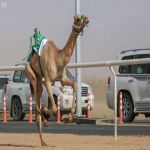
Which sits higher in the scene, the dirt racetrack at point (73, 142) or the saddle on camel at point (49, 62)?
the saddle on camel at point (49, 62)

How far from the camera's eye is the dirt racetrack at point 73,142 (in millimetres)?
13573

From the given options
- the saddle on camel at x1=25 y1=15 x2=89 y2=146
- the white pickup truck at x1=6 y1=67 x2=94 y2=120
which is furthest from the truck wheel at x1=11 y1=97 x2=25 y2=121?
the saddle on camel at x1=25 y1=15 x2=89 y2=146

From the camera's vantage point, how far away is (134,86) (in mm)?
24719

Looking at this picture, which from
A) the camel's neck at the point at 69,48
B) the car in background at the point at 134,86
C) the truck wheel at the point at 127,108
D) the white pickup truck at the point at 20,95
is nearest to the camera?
the camel's neck at the point at 69,48

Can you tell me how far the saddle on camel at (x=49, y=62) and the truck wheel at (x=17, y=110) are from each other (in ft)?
49.6

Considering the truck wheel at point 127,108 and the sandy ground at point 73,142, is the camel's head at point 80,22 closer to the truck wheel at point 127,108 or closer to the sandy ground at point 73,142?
the sandy ground at point 73,142

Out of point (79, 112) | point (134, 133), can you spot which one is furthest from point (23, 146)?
point (79, 112)

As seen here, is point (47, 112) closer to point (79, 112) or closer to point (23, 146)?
point (23, 146)

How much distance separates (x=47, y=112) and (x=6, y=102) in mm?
17024

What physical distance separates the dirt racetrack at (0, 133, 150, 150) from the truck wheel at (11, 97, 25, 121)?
11263 millimetres

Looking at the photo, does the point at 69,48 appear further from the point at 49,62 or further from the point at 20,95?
the point at 20,95

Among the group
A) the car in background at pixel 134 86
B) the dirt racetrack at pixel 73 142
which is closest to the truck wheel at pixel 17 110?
the car in background at pixel 134 86

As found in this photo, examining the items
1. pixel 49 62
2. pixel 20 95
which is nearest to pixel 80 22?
pixel 49 62

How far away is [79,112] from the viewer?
2688cm
